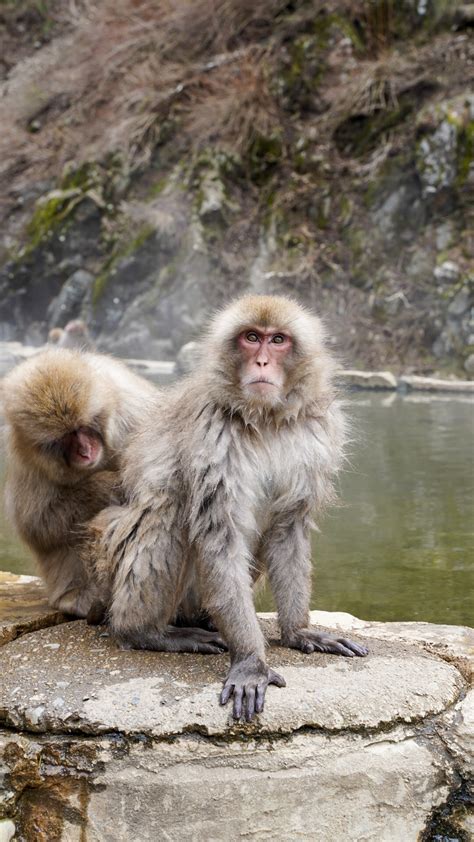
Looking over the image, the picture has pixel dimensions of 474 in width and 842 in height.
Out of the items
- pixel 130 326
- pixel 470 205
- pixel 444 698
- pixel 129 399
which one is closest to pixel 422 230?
pixel 470 205

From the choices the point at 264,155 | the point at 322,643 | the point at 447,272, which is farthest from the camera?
the point at 264,155

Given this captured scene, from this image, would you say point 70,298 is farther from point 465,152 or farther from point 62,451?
point 62,451

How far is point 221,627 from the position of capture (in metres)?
2.47

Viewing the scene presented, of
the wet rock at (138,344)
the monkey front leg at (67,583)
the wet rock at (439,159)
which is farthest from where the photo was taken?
the wet rock at (138,344)

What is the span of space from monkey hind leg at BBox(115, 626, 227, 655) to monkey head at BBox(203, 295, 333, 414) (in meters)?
0.76

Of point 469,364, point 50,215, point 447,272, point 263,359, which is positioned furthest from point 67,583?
point 50,215

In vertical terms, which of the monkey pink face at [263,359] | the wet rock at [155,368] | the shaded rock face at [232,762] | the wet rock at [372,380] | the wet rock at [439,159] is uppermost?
the wet rock at [439,159]

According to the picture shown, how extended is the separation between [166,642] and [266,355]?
3.11 feet

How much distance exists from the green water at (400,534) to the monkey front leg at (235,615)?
1118mm

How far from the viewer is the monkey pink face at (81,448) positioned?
304 cm

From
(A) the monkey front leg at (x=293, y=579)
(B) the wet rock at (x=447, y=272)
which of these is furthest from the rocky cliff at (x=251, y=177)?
(A) the monkey front leg at (x=293, y=579)

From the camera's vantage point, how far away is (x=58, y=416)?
9.82 feet

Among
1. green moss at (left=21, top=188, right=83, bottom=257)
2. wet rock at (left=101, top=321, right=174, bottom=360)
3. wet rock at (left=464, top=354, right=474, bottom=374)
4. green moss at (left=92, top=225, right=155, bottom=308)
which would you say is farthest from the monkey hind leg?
green moss at (left=21, top=188, right=83, bottom=257)

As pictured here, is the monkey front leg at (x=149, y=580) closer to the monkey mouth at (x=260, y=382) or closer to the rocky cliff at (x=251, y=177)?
the monkey mouth at (x=260, y=382)
